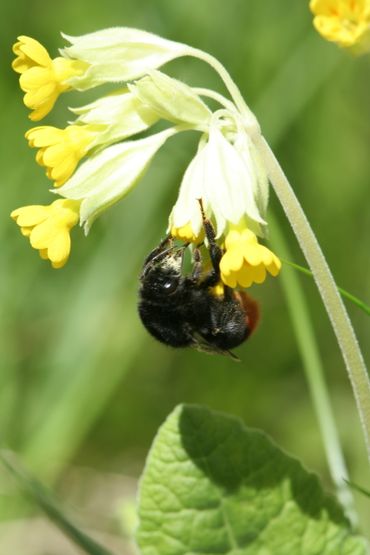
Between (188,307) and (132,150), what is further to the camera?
(188,307)

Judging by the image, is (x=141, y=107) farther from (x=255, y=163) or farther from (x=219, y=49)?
(x=219, y=49)

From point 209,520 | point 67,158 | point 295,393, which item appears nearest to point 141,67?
point 67,158

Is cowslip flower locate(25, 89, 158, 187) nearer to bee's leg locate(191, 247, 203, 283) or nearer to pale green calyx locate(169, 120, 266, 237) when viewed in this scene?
pale green calyx locate(169, 120, 266, 237)

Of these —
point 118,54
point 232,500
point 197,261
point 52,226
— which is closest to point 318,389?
point 232,500

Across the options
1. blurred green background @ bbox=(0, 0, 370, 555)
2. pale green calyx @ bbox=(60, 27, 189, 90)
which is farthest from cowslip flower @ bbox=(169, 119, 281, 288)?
blurred green background @ bbox=(0, 0, 370, 555)

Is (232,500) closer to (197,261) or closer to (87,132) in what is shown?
(197,261)

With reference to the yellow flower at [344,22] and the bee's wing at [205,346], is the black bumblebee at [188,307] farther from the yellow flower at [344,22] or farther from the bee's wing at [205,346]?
the yellow flower at [344,22]
